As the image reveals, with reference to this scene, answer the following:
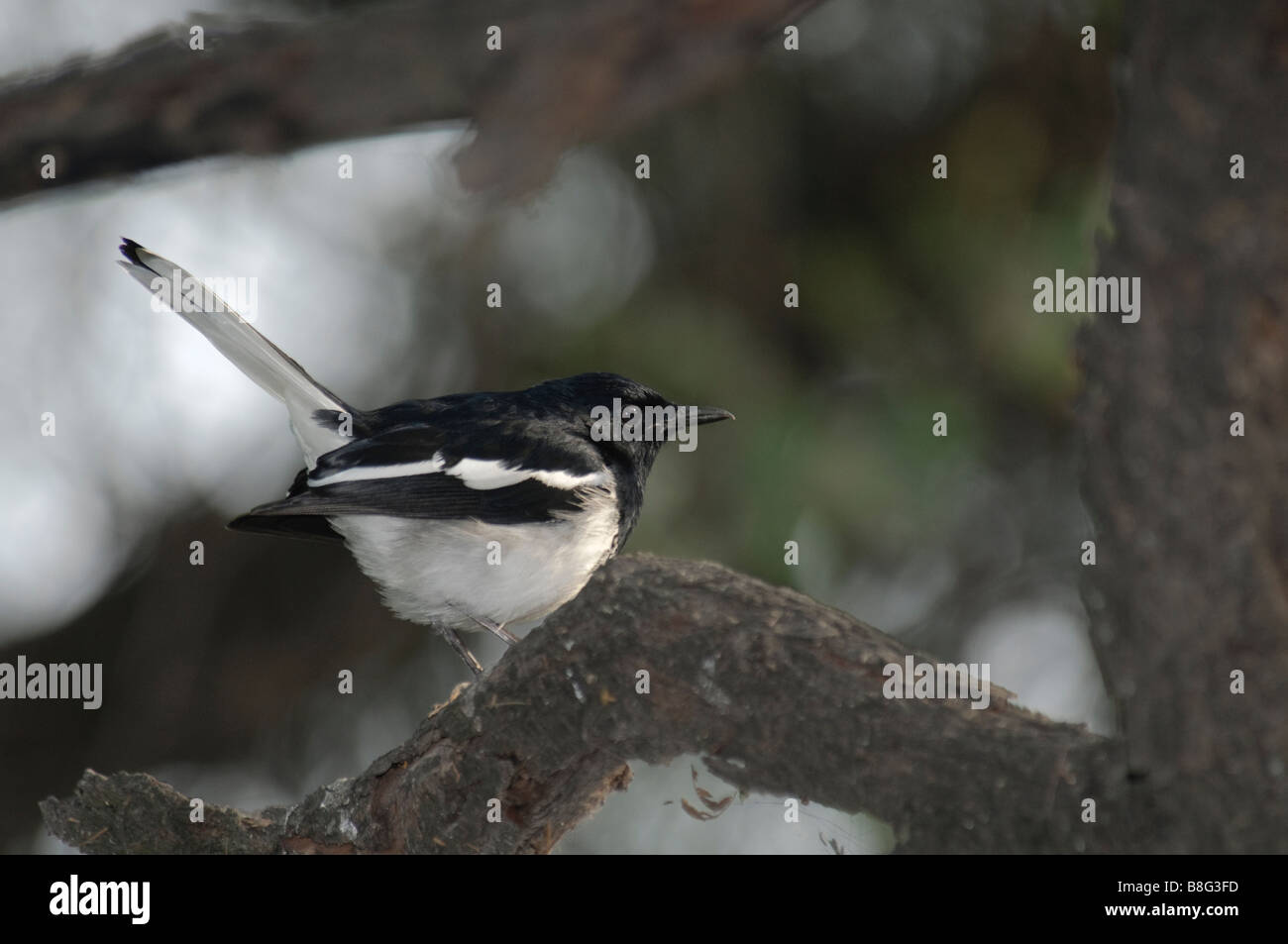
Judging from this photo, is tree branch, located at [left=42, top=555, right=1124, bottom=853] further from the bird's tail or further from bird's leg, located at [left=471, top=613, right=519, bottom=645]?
the bird's tail

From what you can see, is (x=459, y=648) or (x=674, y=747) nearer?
(x=674, y=747)

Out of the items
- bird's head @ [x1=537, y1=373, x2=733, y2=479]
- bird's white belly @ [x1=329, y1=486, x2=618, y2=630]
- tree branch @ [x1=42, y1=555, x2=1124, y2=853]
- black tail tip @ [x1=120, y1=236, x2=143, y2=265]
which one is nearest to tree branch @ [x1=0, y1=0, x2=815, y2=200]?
black tail tip @ [x1=120, y1=236, x2=143, y2=265]

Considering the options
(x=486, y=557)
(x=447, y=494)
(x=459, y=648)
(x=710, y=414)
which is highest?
(x=710, y=414)

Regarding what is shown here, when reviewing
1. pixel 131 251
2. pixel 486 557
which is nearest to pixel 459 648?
pixel 486 557

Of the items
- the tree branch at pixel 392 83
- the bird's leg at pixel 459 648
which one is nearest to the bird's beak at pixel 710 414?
the bird's leg at pixel 459 648

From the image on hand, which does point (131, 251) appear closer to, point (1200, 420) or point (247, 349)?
point (247, 349)

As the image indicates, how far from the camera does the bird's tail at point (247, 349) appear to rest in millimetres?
3695

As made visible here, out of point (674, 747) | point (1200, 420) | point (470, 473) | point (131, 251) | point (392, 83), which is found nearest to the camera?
point (1200, 420)

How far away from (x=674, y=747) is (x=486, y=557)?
163cm

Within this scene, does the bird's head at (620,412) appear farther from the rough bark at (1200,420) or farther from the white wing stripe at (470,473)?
the rough bark at (1200,420)

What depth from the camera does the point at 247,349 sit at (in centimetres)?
396

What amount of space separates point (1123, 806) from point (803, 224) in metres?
4.13

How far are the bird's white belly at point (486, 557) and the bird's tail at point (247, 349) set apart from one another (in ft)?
1.15

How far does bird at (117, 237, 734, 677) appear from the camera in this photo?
392cm
